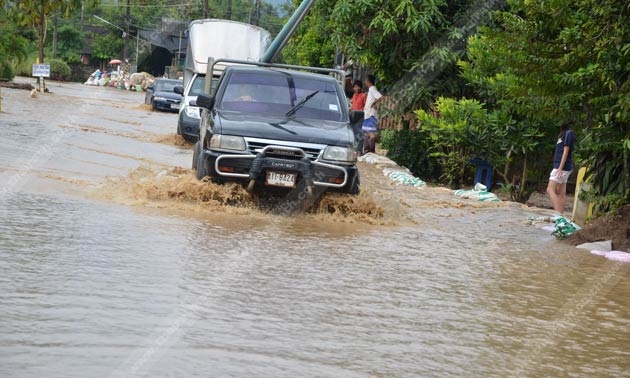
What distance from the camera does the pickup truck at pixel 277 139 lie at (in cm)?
1152

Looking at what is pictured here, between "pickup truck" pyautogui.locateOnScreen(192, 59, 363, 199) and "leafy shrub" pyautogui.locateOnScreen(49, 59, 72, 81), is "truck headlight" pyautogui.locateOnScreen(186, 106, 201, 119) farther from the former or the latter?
"leafy shrub" pyautogui.locateOnScreen(49, 59, 72, 81)

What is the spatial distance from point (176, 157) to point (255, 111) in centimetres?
696

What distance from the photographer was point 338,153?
1177cm

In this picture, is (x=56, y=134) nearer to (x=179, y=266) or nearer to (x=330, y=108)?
(x=330, y=108)

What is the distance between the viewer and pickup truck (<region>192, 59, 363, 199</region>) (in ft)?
37.8

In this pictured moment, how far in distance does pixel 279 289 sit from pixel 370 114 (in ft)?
47.5

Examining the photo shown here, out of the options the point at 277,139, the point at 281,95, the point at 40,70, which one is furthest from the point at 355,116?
the point at 40,70

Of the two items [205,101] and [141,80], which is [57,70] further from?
[205,101]

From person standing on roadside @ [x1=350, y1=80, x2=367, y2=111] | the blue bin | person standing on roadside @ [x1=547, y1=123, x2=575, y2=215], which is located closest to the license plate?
person standing on roadside @ [x1=547, y1=123, x2=575, y2=215]

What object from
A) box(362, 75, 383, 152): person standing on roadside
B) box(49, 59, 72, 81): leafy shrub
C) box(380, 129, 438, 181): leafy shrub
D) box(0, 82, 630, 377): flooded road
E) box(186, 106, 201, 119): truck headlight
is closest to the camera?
box(0, 82, 630, 377): flooded road

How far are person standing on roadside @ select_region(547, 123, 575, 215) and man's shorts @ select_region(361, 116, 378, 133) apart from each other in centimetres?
797

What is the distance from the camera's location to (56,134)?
21297mm

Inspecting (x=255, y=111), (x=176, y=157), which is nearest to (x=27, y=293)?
(x=255, y=111)

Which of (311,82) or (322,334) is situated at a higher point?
(311,82)
